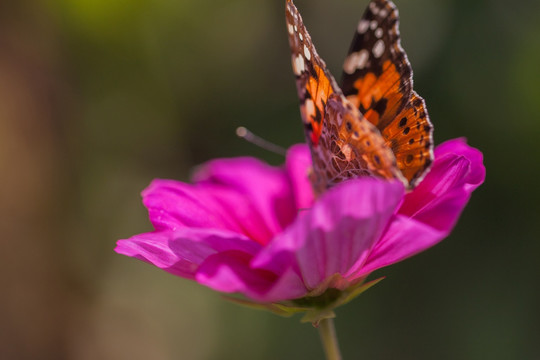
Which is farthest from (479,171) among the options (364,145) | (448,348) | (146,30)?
(146,30)

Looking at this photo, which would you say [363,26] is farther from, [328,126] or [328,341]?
[328,341]

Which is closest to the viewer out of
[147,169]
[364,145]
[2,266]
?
[364,145]

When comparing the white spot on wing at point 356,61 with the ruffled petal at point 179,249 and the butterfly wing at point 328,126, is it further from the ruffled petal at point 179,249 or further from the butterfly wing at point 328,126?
the ruffled petal at point 179,249

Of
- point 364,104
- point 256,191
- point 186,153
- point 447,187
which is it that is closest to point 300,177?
point 256,191

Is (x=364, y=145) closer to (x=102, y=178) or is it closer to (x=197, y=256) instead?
(x=197, y=256)

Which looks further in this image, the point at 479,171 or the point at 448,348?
the point at 448,348

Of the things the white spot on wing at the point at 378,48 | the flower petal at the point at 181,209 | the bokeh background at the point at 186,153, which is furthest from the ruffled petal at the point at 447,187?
the bokeh background at the point at 186,153

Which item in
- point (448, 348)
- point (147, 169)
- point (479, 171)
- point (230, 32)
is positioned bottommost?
point (448, 348)
